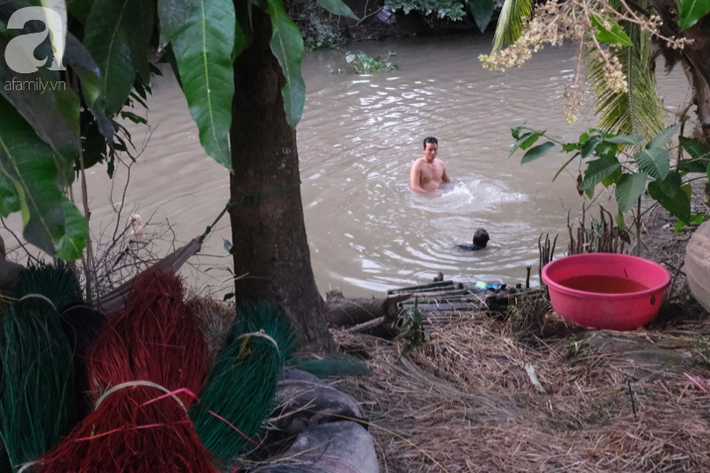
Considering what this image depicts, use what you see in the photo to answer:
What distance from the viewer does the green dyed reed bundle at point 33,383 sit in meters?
1.27

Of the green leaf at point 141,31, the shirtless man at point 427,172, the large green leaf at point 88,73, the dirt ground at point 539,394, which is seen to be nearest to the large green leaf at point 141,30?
the green leaf at point 141,31

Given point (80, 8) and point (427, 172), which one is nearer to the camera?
point (80, 8)

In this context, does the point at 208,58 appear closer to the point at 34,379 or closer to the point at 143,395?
the point at 143,395

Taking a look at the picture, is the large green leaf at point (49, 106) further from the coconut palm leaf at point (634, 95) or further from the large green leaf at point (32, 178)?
the coconut palm leaf at point (634, 95)

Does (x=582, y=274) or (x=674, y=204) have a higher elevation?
(x=674, y=204)

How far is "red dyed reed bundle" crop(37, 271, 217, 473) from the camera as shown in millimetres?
A: 1114

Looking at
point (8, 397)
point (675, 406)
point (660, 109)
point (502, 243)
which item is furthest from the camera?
point (502, 243)

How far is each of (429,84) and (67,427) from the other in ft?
36.3

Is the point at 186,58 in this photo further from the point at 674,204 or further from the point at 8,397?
the point at 674,204

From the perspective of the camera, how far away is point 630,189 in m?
2.65

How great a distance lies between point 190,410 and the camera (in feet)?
4.61

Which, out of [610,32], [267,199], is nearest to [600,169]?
[610,32]

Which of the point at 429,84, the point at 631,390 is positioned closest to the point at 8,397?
the point at 631,390

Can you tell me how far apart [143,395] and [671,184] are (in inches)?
99.8
